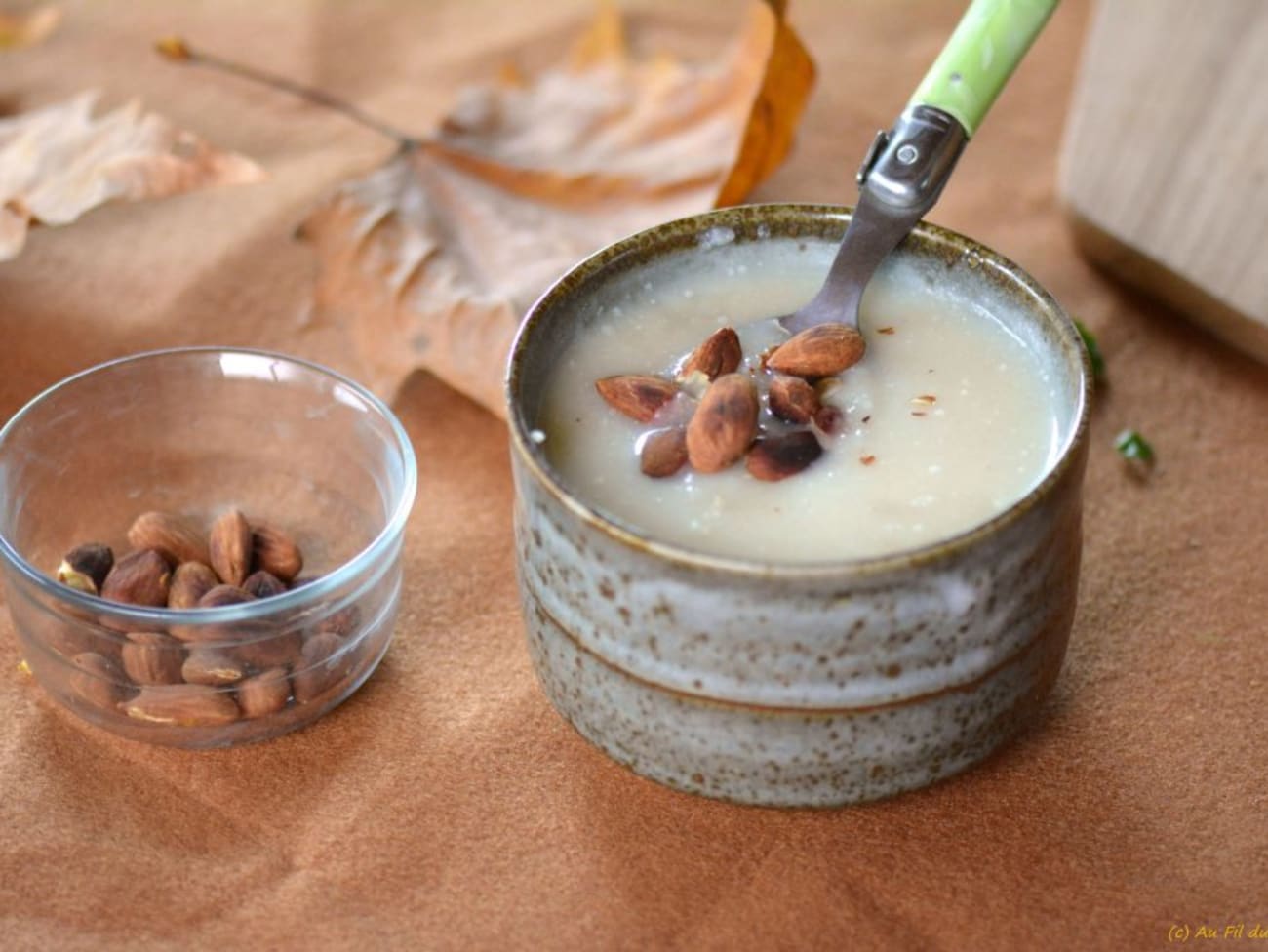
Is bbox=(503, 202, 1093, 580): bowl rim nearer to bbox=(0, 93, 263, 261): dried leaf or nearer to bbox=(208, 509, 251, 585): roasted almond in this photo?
bbox=(208, 509, 251, 585): roasted almond

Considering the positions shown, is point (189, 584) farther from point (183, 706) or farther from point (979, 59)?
point (979, 59)

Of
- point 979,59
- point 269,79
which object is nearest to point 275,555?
point 979,59

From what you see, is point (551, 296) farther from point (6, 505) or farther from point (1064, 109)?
point (1064, 109)

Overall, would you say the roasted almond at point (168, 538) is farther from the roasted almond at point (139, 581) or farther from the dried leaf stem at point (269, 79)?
the dried leaf stem at point (269, 79)

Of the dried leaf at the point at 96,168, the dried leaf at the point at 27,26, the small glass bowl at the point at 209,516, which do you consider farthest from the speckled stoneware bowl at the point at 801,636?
the dried leaf at the point at 27,26

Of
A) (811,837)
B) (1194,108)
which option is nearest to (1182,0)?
(1194,108)
